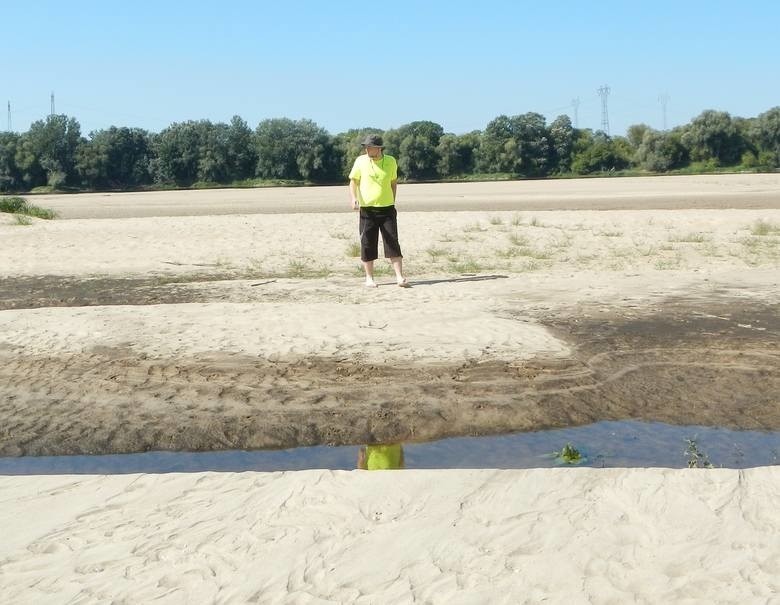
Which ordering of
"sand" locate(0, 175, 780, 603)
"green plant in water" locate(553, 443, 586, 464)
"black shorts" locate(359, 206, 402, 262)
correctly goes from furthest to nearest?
1. "black shorts" locate(359, 206, 402, 262)
2. "green plant in water" locate(553, 443, 586, 464)
3. "sand" locate(0, 175, 780, 603)

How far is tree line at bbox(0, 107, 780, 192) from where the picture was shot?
2928 inches

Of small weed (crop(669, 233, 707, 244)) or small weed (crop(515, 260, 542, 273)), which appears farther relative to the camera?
small weed (crop(669, 233, 707, 244))

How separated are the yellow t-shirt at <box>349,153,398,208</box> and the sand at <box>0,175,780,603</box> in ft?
3.56

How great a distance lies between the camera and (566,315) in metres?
9.05

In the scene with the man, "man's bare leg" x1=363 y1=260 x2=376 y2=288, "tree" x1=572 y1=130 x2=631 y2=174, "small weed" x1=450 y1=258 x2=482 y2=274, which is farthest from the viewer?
"tree" x1=572 y1=130 x2=631 y2=174

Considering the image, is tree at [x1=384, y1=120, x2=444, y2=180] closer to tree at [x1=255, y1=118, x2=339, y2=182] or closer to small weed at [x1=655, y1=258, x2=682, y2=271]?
tree at [x1=255, y1=118, x2=339, y2=182]

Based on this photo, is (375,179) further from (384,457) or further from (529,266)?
(384,457)

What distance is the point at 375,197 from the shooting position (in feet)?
34.6

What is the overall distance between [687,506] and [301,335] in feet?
15.1

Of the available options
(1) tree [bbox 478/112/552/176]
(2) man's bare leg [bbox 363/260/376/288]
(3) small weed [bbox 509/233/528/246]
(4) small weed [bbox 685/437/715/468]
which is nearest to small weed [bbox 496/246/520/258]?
(3) small weed [bbox 509/233/528/246]

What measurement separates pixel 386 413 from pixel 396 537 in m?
2.27

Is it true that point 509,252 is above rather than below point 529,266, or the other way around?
above

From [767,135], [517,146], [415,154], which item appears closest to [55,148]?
[415,154]

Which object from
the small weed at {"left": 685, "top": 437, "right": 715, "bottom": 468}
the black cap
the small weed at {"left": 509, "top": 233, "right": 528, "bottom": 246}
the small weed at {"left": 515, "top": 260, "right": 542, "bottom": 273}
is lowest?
the small weed at {"left": 685, "top": 437, "right": 715, "bottom": 468}
